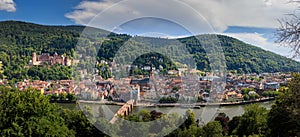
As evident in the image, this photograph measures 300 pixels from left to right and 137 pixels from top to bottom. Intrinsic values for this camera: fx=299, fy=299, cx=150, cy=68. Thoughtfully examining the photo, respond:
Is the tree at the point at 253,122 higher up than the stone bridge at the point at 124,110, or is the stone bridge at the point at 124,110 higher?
the stone bridge at the point at 124,110

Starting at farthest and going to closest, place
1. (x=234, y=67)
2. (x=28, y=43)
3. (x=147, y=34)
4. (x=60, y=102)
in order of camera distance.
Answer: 1. (x=28, y=43)
2. (x=234, y=67)
3. (x=60, y=102)
4. (x=147, y=34)

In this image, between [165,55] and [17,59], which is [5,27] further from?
[165,55]

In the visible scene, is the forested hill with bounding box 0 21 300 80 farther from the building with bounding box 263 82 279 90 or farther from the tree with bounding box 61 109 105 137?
the tree with bounding box 61 109 105 137

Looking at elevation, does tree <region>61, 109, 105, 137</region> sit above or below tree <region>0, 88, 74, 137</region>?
below

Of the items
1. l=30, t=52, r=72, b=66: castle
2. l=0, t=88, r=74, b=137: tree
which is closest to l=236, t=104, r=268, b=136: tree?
l=0, t=88, r=74, b=137: tree

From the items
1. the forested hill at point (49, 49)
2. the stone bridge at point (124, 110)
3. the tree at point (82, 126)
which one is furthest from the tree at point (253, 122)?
the forested hill at point (49, 49)

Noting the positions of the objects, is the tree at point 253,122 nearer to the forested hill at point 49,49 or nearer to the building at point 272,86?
the forested hill at point 49,49

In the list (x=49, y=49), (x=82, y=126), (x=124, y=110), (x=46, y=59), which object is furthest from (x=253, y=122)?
(x=49, y=49)

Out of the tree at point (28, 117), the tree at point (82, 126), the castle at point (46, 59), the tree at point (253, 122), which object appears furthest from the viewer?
the castle at point (46, 59)

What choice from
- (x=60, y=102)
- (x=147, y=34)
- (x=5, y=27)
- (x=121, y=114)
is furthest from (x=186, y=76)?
(x=5, y=27)
